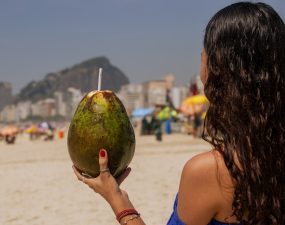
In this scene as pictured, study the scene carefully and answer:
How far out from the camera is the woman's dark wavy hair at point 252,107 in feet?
4.78

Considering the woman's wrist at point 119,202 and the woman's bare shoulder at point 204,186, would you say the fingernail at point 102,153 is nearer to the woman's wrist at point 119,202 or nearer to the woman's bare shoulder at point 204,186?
the woman's wrist at point 119,202

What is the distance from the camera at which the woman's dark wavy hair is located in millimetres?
1456

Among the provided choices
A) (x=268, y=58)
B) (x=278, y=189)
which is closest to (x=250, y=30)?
(x=268, y=58)

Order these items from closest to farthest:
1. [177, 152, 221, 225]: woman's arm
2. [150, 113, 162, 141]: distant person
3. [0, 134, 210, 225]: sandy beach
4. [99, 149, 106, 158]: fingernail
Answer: [177, 152, 221, 225]: woman's arm
[99, 149, 106, 158]: fingernail
[0, 134, 210, 225]: sandy beach
[150, 113, 162, 141]: distant person

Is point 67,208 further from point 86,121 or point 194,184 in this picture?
point 194,184

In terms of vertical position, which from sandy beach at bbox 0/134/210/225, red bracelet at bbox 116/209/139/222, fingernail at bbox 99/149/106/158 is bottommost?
sandy beach at bbox 0/134/210/225

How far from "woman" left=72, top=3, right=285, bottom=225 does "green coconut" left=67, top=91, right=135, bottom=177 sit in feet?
1.50

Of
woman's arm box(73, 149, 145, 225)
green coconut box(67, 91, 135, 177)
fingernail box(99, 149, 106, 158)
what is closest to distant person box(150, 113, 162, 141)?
green coconut box(67, 91, 135, 177)

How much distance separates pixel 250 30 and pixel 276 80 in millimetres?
159

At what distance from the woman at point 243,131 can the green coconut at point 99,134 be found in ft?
1.50

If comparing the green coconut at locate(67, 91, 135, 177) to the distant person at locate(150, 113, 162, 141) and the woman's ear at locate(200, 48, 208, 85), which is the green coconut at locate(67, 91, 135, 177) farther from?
the distant person at locate(150, 113, 162, 141)

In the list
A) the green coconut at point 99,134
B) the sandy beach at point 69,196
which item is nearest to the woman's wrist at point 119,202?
the green coconut at point 99,134

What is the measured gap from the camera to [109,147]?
1.92 meters

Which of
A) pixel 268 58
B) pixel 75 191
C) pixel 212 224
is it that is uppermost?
pixel 268 58
